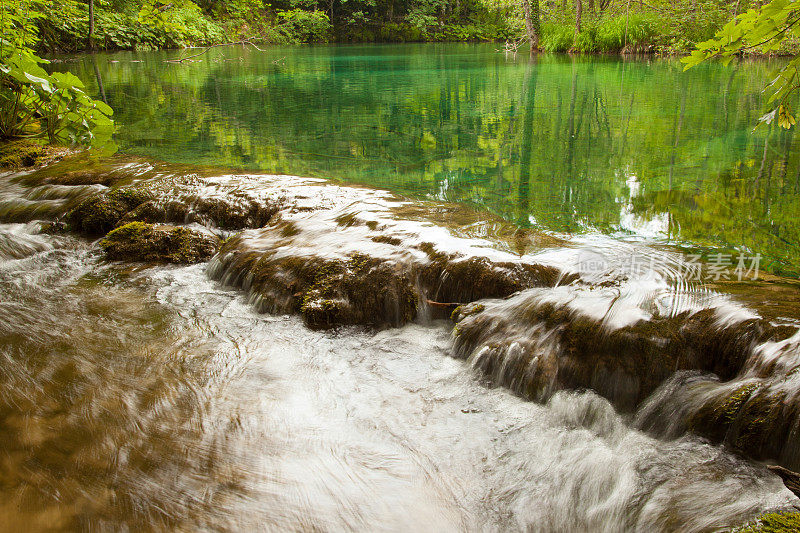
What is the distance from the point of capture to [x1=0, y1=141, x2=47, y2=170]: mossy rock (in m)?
7.04

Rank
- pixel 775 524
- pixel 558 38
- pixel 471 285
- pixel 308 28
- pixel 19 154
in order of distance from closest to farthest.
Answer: pixel 775 524 < pixel 471 285 < pixel 19 154 < pixel 558 38 < pixel 308 28

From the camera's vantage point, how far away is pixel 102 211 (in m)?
5.42

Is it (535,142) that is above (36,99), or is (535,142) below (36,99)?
below

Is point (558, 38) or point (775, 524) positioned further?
point (558, 38)

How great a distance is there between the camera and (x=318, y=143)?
8.45 metres

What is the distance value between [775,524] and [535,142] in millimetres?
7010

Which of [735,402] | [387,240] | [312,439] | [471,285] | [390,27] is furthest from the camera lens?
[390,27]

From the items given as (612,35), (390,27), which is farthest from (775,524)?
(390,27)

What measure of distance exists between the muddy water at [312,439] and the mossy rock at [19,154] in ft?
13.9

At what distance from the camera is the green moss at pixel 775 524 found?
1.72 meters

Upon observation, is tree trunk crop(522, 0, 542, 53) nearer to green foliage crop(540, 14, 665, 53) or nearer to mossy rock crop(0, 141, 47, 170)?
green foliage crop(540, 14, 665, 53)

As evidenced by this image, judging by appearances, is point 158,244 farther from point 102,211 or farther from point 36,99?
point 36,99

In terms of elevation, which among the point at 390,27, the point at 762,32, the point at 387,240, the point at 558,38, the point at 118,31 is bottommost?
the point at 387,240

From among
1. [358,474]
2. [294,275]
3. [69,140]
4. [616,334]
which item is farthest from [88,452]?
[69,140]
